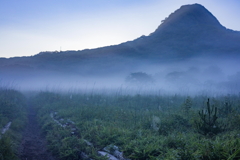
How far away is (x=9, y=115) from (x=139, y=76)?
104 ft

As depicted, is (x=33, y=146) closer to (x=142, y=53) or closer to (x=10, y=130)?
(x=10, y=130)

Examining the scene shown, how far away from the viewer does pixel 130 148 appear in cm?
517

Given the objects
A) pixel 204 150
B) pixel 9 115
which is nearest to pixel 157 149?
pixel 204 150

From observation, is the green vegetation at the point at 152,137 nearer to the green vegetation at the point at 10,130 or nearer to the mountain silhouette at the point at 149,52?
the green vegetation at the point at 10,130

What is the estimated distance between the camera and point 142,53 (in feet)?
337

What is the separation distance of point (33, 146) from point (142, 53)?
98357 mm

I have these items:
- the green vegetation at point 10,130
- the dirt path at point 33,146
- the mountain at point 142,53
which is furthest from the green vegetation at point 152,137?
the mountain at point 142,53

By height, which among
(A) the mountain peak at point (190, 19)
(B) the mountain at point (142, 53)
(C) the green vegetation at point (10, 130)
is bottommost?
(C) the green vegetation at point (10, 130)

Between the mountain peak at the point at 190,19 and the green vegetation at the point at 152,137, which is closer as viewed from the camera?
the green vegetation at the point at 152,137

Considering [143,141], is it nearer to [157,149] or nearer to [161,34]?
[157,149]

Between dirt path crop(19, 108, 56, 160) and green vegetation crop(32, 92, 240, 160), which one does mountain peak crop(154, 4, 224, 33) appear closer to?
green vegetation crop(32, 92, 240, 160)

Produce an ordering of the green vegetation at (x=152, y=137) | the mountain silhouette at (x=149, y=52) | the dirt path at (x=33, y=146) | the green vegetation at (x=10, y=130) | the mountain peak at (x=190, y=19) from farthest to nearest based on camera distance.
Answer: the mountain peak at (x=190, y=19) → the mountain silhouette at (x=149, y=52) → the dirt path at (x=33, y=146) → the green vegetation at (x=10, y=130) → the green vegetation at (x=152, y=137)

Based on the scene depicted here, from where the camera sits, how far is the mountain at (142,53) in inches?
2975

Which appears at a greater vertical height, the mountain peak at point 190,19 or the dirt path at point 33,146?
the mountain peak at point 190,19
